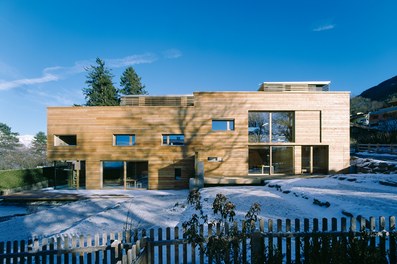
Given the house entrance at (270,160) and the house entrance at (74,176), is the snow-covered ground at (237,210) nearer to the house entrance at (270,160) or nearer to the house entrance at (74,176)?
the house entrance at (270,160)

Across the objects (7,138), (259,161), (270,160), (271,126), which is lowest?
(259,161)

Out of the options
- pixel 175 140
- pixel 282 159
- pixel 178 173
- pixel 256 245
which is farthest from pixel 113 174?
pixel 256 245

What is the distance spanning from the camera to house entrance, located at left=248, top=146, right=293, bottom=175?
15555 millimetres

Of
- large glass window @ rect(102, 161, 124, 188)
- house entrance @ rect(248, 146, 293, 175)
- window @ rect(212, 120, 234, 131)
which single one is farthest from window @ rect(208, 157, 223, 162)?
large glass window @ rect(102, 161, 124, 188)

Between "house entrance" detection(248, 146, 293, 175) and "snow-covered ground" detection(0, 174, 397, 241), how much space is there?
3.66m

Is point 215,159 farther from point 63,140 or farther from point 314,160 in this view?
point 63,140

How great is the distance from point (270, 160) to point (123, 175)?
458 inches

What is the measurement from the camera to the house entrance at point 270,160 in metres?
15.6

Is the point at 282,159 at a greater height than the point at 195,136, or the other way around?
the point at 195,136

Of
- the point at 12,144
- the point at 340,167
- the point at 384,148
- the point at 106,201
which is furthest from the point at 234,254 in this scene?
the point at 12,144

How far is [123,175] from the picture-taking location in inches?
617

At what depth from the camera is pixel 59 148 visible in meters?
15.4

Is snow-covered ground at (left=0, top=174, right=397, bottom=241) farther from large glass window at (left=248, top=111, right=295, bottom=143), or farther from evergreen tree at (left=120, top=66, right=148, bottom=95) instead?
evergreen tree at (left=120, top=66, right=148, bottom=95)

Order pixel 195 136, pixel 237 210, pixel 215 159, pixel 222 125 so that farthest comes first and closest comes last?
pixel 222 125
pixel 195 136
pixel 215 159
pixel 237 210
